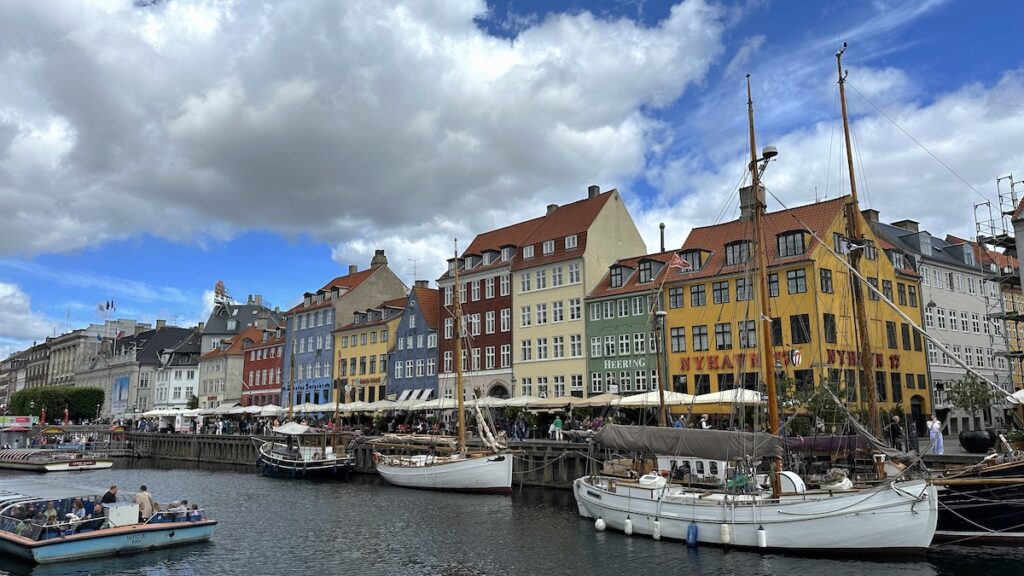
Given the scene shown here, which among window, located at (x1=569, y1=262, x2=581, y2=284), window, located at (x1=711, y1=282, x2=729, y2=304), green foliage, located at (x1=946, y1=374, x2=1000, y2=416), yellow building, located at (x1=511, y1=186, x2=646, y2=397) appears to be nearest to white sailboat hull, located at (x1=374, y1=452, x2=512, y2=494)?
yellow building, located at (x1=511, y1=186, x2=646, y2=397)

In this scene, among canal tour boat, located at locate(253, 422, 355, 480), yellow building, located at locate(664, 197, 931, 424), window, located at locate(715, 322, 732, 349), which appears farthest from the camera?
canal tour boat, located at locate(253, 422, 355, 480)

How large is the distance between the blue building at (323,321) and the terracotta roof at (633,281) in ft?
114

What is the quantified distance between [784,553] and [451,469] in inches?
818

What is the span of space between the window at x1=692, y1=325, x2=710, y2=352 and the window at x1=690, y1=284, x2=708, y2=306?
1546mm

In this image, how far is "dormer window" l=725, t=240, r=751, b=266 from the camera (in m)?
48.0

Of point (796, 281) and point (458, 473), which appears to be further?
point (796, 281)

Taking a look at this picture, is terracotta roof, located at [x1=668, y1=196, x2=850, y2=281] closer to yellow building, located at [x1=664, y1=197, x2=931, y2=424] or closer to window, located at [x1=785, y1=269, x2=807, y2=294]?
yellow building, located at [x1=664, y1=197, x2=931, y2=424]

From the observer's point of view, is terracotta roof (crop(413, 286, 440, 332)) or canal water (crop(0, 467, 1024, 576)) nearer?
canal water (crop(0, 467, 1024, 576))

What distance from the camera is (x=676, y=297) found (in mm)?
51906

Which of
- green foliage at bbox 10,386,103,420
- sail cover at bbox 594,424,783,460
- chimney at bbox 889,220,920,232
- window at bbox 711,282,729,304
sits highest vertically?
chimney at bbox 889,220,920,232

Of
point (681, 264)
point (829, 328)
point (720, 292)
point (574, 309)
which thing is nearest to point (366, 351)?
point (574, 309)

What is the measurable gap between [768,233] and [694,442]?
25.8 metres

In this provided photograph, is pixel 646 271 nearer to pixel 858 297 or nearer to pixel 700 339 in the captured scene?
pixel 700 339

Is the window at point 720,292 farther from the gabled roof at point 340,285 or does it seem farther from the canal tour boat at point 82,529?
the gabled roof at point 340,285
